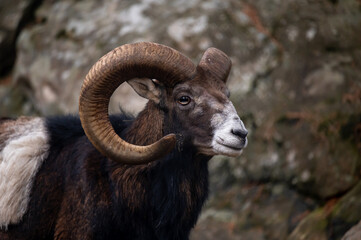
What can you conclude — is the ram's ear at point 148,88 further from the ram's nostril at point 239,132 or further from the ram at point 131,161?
the ram's nostril at point 239,132

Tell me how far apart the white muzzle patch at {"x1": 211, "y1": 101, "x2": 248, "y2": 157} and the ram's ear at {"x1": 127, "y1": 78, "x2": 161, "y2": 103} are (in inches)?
30.3

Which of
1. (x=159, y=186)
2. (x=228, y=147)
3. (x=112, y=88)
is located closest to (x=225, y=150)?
(x=228, y=147)

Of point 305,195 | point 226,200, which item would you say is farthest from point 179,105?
point 305,195

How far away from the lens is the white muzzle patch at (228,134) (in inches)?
210

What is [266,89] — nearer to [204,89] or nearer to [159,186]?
[204,89]

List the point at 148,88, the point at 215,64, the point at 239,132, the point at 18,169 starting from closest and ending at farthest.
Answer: the point at 239,132 → the point at 148,88 → the point at 18,169 → the point at 215,64

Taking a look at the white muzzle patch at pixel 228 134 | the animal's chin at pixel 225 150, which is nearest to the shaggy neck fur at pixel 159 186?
the animal's chin at pixel 225 150

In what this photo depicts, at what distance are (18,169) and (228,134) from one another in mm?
2548

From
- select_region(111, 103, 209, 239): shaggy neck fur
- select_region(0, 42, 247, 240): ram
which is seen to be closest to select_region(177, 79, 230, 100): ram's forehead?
select_region(0, 42, 247, 240): ram

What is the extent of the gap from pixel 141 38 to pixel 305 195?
15.2 ft

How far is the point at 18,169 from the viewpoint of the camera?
234 inches

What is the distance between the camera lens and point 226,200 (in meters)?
9.55

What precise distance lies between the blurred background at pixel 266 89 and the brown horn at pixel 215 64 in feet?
11.7

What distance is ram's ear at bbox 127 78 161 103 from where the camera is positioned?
578 cm
